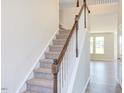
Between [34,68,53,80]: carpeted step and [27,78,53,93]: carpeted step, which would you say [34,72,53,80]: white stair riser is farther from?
[27,78,53,93]: carpeted step

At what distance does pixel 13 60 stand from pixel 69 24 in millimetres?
4617

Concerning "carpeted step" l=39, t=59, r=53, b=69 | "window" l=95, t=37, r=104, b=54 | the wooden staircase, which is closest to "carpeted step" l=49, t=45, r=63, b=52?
the wooden staircase

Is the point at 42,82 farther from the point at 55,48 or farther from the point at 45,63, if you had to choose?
the point at 55,48

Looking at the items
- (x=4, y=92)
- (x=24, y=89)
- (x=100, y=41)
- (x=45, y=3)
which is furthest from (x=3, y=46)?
(x=100, y=41)

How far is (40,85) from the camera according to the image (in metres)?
3.72

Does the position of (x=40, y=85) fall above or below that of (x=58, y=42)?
below

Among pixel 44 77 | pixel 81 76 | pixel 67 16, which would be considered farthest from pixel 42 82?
pixel 67 16

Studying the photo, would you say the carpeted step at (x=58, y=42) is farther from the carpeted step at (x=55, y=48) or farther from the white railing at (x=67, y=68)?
the white railing at (x=67, y=68)

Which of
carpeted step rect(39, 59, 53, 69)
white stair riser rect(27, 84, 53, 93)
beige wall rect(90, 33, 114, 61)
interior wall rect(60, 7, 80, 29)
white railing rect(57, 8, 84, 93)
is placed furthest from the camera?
beige wall rect(90, 33, 114, 61)

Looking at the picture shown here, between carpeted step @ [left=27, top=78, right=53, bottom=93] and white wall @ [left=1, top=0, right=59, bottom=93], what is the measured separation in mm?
255

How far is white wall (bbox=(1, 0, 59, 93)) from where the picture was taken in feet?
10.9

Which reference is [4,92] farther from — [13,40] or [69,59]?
[69,59]

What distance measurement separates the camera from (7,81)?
3318 millimetres

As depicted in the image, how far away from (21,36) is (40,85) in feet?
4.11
